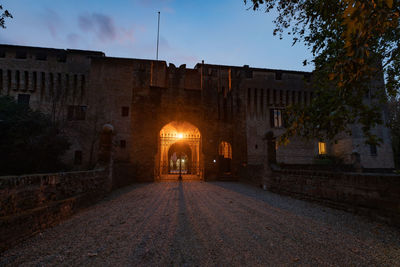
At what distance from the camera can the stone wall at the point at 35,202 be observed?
9.79 ft

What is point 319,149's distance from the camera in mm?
18000

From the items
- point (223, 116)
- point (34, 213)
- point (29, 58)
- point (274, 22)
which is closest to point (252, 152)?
point (223, 116)

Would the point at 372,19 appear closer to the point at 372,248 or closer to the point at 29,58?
the point at 372,248

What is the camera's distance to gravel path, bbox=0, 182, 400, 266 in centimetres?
263

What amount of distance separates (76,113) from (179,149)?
14.3 m

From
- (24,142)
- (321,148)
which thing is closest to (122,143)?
(24,142)

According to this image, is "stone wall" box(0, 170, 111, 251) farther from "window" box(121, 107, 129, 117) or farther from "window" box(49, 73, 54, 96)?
"window" box(49, 73, 54, 96)

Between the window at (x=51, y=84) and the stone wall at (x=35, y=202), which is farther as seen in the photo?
the window at (x=51, y=84)

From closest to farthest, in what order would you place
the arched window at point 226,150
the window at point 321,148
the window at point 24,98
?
the window at point 24,98 → the arched window at point 226,150 → the window at point 321,148

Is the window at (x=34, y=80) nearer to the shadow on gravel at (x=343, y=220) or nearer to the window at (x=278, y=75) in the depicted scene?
the shadow on gravel at (x=343, y=220)

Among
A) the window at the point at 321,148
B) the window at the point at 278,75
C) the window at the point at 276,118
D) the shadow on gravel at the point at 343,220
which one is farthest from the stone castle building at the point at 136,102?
the shadow on gravel at the point at 343,220

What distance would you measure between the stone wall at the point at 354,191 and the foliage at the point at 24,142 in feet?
46.5

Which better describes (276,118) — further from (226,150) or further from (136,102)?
(136,102)

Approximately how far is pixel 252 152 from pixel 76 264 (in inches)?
584
